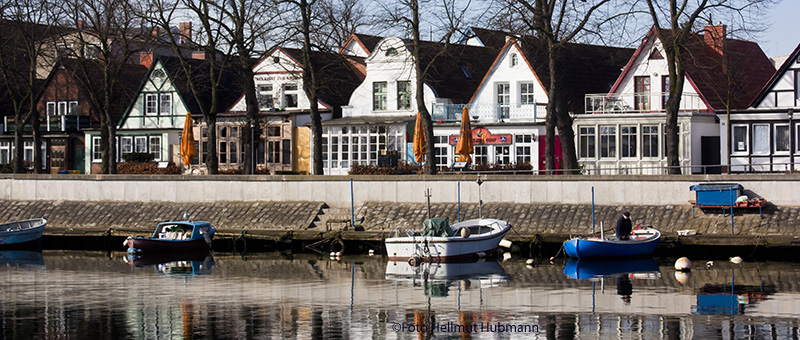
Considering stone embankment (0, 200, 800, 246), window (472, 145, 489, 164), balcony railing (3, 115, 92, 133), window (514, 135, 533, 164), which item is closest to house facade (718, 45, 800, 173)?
window (514, 135, 533, 164)

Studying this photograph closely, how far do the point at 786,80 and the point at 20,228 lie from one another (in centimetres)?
3675

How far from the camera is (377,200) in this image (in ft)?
160

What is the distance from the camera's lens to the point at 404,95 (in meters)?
65.1

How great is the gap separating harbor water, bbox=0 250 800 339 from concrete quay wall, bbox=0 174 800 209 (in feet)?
16.4

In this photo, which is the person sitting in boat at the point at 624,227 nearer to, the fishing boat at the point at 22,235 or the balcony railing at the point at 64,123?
the fishing boat at the point at 22,235

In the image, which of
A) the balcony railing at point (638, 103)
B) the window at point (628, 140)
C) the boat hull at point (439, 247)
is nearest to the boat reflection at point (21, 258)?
the boat hull at point (439, 247)

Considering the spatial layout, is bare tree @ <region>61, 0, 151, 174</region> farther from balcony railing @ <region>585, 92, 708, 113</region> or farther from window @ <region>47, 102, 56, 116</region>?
balcony railing @ <region>585, 92, 708, 113</region>

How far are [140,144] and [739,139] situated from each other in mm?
38207

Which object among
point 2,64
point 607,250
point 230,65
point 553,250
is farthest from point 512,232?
point 2,64

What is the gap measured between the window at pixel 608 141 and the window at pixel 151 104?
30.5m

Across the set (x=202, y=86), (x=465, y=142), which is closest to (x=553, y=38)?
(x=465, y=142)

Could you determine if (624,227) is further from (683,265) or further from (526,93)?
(526,93)

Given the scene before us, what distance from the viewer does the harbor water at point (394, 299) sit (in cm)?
2573

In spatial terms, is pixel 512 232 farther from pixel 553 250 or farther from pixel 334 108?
pixel 334 108
